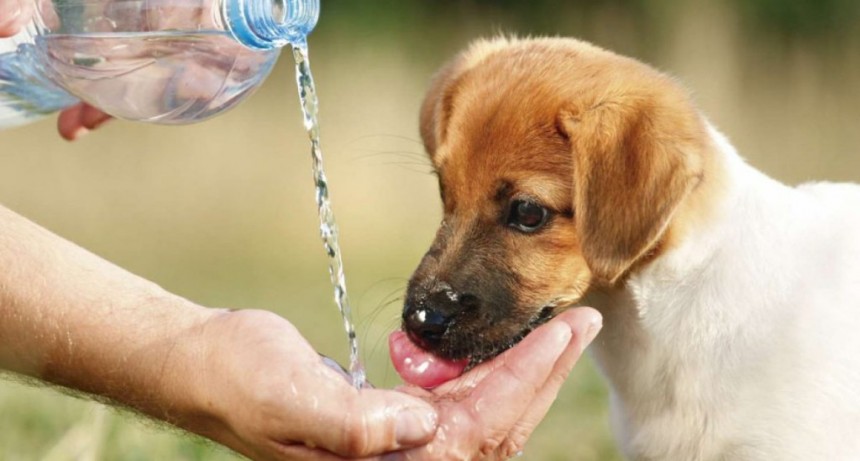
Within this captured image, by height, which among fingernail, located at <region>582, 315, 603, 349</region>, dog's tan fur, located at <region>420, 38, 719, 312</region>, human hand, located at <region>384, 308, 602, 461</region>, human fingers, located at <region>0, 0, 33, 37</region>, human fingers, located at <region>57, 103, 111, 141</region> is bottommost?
human hand, located at <region>384, 308, 602, 461</region>

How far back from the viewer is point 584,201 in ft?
12.7

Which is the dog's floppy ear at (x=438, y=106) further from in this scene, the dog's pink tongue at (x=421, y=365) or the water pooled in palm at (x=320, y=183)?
the dog's pink tongue at (x=421, y=365)

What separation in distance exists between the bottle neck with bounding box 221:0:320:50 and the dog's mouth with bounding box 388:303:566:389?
33.6 inches

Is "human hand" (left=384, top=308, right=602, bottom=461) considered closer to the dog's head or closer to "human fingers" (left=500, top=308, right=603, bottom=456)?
"human fingers" (left=500, top=308, right=603, bottom=456)

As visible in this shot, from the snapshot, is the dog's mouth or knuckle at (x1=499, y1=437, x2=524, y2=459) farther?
the dog's mouth

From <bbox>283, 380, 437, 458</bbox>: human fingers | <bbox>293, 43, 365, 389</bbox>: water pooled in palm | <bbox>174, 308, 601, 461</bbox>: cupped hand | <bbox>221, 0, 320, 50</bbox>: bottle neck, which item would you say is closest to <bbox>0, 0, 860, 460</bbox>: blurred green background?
<bbox>293, 43, 365, 389</bbox>: water pooled in palm

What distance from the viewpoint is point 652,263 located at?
3832 mm

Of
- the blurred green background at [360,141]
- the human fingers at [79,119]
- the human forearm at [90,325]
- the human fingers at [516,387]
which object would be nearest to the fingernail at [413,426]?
the human fingers at [516,387]

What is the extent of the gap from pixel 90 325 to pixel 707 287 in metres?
1.56

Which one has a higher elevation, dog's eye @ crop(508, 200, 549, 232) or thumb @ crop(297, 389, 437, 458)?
dog's eye @ crop(508, 200, 549, 232)

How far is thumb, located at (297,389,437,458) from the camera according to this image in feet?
10.2

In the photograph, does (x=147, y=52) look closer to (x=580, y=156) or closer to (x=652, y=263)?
(x=580, y=156)

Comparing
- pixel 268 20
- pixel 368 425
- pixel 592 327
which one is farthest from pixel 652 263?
pixel 268 20

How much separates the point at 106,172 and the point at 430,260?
557 cm
